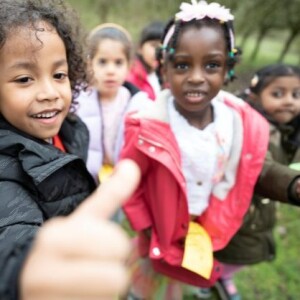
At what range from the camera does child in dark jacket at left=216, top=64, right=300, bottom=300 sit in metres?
2.29

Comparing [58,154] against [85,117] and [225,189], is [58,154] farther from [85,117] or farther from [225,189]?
[85,117]

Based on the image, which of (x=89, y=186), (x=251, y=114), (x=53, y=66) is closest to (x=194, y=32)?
(x=251, y=114)

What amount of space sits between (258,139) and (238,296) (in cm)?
142

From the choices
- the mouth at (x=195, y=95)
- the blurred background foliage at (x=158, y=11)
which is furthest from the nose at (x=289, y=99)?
the blurred background foliage at (x=158, y=11)

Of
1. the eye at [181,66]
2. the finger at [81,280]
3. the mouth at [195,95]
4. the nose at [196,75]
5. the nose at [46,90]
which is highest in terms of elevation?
the finger at [81,280]

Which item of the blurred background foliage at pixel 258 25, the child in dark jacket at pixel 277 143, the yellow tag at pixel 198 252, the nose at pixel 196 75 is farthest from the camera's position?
the blurred background foliage at pixel 258 25

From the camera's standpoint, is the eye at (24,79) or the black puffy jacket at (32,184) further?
the eye at (24,79)

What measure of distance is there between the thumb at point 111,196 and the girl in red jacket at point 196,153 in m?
1.19

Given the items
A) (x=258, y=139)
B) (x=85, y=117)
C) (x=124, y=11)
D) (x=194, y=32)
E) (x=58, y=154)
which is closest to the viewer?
Result: (x=58, y=154)

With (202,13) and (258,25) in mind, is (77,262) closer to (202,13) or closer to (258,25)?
(202,13)

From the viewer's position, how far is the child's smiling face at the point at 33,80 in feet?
4.03

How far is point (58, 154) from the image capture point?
129 centimetres

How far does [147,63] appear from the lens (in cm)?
391

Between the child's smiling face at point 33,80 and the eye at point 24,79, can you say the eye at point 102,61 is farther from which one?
the eye at point 24,79
